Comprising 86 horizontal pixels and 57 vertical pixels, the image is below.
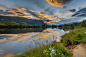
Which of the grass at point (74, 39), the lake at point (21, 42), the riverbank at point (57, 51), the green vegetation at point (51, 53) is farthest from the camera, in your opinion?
the grass at point (74, 39)

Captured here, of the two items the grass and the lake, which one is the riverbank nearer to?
the grass

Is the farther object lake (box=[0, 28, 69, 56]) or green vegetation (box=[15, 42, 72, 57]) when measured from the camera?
lake (box=[0, 28, 69, 56])

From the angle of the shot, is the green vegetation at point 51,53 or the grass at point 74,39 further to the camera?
the grass at point 74,39

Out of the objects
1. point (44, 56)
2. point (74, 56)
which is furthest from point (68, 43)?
point (44, 56)

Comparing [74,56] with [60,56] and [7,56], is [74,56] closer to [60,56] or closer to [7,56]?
[60,56]

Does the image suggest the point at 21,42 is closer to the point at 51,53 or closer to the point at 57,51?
the point at 57,51

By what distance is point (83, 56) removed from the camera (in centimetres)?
516

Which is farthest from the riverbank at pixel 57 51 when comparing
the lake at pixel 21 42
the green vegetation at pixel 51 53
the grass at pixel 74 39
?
the lake at pixel 21 42

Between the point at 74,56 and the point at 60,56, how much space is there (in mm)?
1746

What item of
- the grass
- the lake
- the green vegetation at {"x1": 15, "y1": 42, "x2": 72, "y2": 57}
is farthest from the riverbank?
the lake

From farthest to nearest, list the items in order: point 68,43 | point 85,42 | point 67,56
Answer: point 68,43 < point 85,42 < point 67,56

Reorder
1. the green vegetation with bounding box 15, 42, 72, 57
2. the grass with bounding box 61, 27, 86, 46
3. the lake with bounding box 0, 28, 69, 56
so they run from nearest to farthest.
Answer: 1. the green vegetation with bounding box 15, 42, 72, 57
2. the lake with bounding box 0, 28, 69, 56
3. the grass with bounding box 61, 27, 86, 46

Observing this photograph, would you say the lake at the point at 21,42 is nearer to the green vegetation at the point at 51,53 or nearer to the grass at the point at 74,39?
the green vegetation at the point at 51,53

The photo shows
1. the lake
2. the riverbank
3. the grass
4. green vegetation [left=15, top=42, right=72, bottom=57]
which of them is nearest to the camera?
green vegetation [left=15, top=42, right=72, bottom=57]
